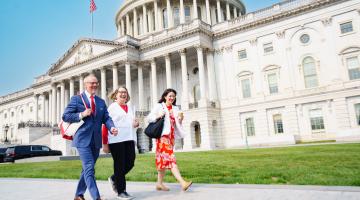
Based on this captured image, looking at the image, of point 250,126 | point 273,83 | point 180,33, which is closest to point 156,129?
point 250,126

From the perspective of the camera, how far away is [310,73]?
33.5 meters

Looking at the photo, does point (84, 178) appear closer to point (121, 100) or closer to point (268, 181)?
point (121, 100)

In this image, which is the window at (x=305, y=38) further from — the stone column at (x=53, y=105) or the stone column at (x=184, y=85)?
the stone column at (x=53, y=105)

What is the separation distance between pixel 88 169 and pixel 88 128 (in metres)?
0.73

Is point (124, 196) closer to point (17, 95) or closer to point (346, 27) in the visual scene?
point (346, 27)

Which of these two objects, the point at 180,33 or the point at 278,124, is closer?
the point at 278,124

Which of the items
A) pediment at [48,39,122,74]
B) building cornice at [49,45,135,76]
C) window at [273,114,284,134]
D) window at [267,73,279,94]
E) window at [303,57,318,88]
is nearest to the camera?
window at [303,57,318,88]

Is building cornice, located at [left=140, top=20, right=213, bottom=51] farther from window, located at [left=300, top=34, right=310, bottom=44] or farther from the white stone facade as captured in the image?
window, located at [left=300, top=34, right=310, bottom=44]

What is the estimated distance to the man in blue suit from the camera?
5445mm

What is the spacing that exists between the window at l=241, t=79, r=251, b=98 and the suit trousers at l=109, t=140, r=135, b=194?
1264 inches

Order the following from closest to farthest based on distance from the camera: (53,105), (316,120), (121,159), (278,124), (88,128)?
(88,128) < (121,159) < (316,120) < (278,124) < (53,105)

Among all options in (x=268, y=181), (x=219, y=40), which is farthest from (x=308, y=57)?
(x=268, y=181)

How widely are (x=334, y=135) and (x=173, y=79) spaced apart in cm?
2281

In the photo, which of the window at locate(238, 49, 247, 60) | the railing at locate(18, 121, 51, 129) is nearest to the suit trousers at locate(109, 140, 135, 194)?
the window at locate(238, 49, 247, 60)
